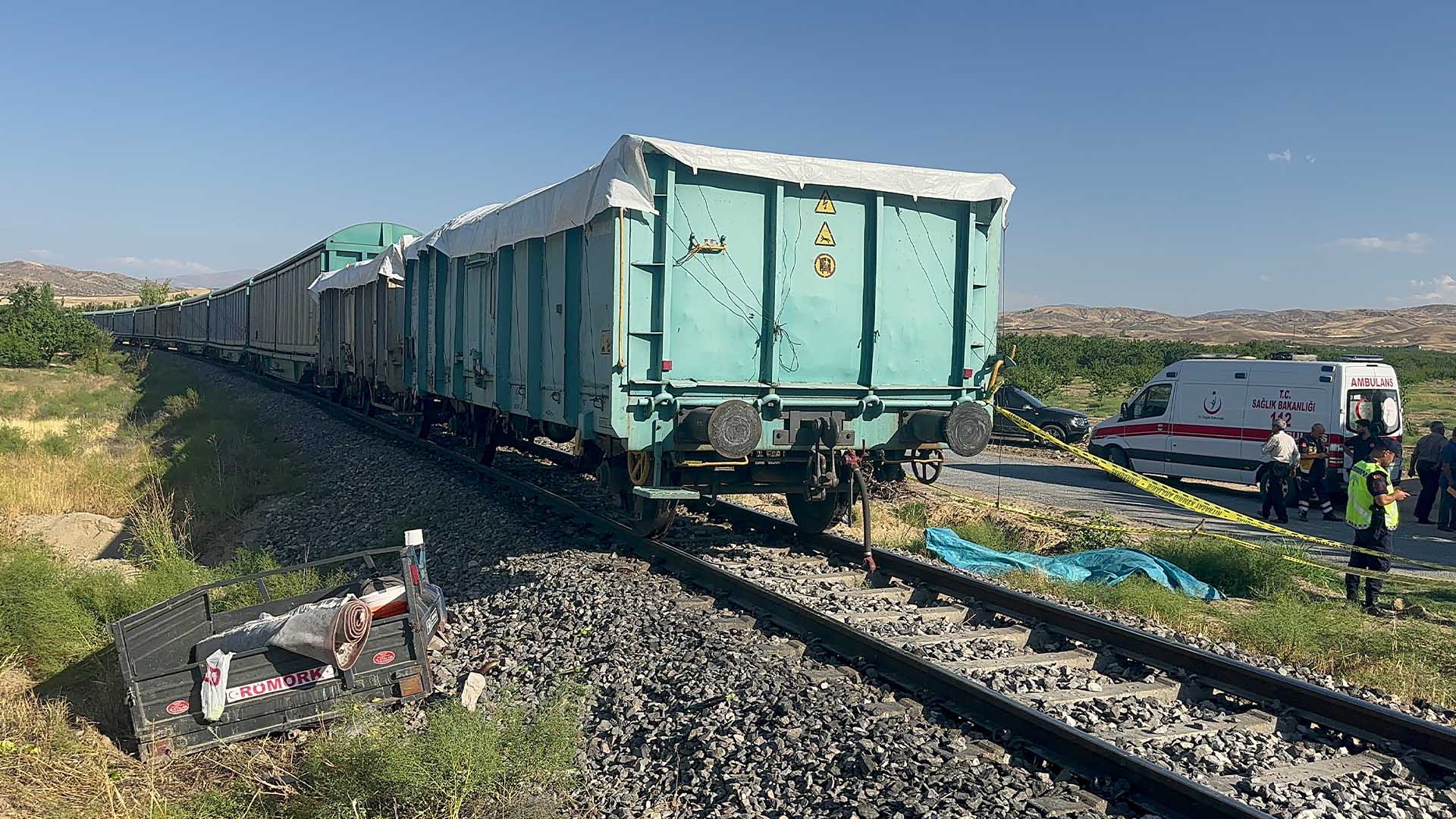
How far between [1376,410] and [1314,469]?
1505 millimetres

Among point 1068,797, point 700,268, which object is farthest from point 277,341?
point 1068,797

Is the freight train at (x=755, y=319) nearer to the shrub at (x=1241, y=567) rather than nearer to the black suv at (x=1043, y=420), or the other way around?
Result: the shrub at (x=1241, y=567)

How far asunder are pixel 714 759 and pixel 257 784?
87.7 inches

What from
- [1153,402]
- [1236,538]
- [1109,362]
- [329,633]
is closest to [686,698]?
[329,633]

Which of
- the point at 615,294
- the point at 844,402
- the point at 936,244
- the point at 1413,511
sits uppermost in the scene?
the point at 936,244

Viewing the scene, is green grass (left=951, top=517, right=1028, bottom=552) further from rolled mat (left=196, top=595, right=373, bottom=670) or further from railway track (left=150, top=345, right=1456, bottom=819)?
rolled mat (left=196, top=595, right=373, bottom=670)

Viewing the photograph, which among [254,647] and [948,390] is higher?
[948,390]

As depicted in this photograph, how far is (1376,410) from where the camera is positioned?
50.6ft

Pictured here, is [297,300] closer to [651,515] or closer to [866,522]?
[651,515]

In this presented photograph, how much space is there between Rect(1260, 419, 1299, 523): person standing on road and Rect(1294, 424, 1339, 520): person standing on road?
0.38 metres

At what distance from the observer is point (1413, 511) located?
15875mm

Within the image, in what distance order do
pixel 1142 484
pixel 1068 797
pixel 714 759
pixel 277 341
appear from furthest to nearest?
pixel 277 341 < pixel 1142 484 < pixel 714 759 < pixel 1068 797

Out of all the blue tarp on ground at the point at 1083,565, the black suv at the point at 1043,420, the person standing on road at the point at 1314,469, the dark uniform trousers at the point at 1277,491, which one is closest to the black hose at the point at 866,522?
the blue tarp on ground at the point at 1083,565

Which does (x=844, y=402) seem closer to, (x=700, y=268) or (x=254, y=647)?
(x=700, y=268)
